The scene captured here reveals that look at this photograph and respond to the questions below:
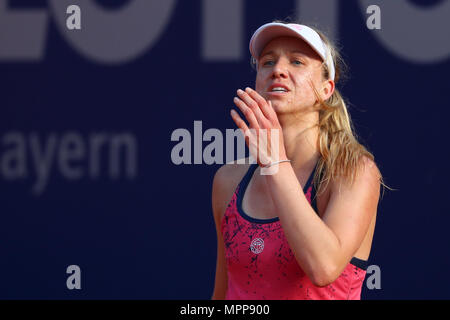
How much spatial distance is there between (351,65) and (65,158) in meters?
1.50

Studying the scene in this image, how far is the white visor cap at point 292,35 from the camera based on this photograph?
156cm

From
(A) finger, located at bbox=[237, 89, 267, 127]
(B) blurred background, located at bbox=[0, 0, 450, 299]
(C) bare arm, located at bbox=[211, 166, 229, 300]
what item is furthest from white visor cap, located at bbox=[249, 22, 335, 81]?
(B) blurred background, located at bbox=[0, 0, 450, 299]

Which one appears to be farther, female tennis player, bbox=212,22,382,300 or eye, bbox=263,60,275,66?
eye, bbox=263,60,275,66

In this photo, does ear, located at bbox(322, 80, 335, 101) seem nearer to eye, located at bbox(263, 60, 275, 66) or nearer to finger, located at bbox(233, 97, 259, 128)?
eye, located at bbox(263, 60, 275, 66)

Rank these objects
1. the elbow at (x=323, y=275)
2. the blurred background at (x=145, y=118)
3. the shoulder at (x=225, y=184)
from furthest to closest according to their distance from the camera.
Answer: the blurred background at (x=145, y=118) → the shoulder at (x=225, y=184) → the elbow at (x=323, y=275)

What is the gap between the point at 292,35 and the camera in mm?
1597

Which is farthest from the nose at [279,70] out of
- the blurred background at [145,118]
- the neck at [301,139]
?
the blurred background at [145,118]

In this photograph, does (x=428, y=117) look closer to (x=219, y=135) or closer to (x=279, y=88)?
(x=219, y=135)

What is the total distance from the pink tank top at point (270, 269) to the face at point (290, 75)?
21 cm

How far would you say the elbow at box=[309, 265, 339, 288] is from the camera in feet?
4.25

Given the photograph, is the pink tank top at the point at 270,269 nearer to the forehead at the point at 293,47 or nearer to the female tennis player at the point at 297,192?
the female tennis player at the point at 297,192

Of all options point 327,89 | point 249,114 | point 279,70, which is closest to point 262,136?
point 249,114
